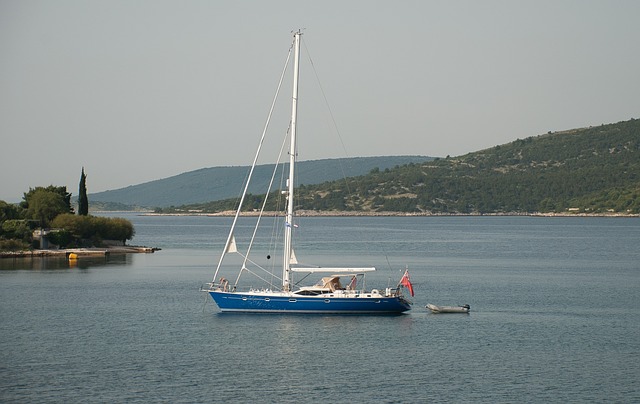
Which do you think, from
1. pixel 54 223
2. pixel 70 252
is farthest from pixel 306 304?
pixel 54 223

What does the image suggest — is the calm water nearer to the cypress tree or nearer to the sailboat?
the sailboat

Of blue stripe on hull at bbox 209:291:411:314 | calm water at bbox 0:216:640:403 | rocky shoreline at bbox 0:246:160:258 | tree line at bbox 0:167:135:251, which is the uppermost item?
tree line at bbox 0:167:135:251

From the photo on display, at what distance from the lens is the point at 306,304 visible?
2345 inches

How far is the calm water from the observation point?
41062 millimetres

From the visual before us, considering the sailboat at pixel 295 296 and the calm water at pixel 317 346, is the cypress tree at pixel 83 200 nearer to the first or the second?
the calm water at pixel 317 346

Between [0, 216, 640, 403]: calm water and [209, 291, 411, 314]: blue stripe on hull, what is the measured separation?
2.53 ft

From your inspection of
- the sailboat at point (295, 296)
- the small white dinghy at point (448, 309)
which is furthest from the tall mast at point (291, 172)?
the small white dinghy at point (448, 309)

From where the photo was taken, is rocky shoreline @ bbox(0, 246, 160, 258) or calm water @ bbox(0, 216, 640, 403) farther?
rocky shoreline @ bbox(0, 246, 160, 258)

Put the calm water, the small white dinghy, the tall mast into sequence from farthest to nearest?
the small white dinghy, the tall mast, the calm water

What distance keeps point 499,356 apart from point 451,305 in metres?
19.8

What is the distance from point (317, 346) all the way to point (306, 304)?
29.5 ft

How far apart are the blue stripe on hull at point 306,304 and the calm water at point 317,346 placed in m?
0.77

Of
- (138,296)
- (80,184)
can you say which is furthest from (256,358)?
(80,184)

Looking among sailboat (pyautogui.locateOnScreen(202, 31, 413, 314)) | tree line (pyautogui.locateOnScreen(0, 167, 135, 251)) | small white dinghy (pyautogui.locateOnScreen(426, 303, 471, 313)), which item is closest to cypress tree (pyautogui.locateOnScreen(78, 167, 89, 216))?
tree line (pyautogui.locateOnScreen(0, 167, 135, 251))
